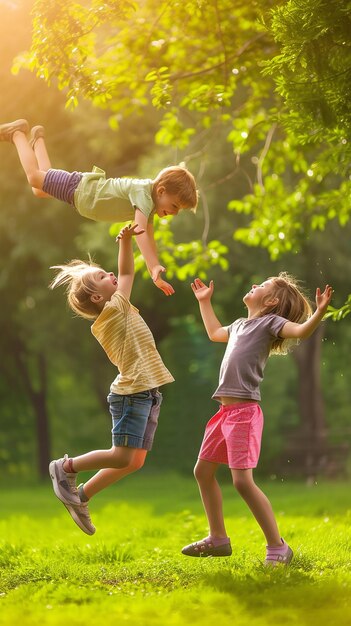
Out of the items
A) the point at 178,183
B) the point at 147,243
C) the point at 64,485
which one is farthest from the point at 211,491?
the point at 178,183

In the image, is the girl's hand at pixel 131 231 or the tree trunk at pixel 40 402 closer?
the girl's hand at pixel 131 231

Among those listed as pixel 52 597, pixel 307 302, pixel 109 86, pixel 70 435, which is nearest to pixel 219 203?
pixel 109 86

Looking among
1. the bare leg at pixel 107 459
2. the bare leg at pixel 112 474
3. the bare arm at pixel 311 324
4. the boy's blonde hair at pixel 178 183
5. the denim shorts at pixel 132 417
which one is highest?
the boy's blonde hair at pixel 178 183

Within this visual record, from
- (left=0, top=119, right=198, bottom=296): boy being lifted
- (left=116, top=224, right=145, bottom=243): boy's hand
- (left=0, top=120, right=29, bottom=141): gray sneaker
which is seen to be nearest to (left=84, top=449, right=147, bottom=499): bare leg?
(left=0, top=119, right=198, bottom=296): boy being lifted

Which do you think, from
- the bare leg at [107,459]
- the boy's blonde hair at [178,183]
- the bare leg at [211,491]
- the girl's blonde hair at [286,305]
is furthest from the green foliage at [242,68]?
the bare leg at [107,459]

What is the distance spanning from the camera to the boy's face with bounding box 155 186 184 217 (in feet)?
23.6

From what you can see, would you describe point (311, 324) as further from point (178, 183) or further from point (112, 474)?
point (112, 474)

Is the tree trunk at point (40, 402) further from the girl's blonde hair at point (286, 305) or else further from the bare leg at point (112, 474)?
the girl's blonde hair at point (286, 305)

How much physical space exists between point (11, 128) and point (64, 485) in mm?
2648

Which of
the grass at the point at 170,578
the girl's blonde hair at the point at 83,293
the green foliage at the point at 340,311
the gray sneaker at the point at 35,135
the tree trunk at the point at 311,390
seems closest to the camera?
the grass at the point at 170,578

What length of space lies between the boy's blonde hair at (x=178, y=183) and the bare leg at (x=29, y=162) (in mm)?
908

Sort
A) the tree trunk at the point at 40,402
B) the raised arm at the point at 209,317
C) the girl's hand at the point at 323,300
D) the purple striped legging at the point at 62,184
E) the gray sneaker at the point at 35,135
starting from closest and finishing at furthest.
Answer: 1. the girl's hand at the point at 323,300
2. the purple striped legging at the point at 62,184
3. the raised arm at the point at 209,317
4. the gray sneaker at the point at 35,135
5. the tree trunk at the point at 40,402

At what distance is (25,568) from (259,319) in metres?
2.68

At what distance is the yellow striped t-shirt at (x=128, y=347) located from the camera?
709 centimetres
